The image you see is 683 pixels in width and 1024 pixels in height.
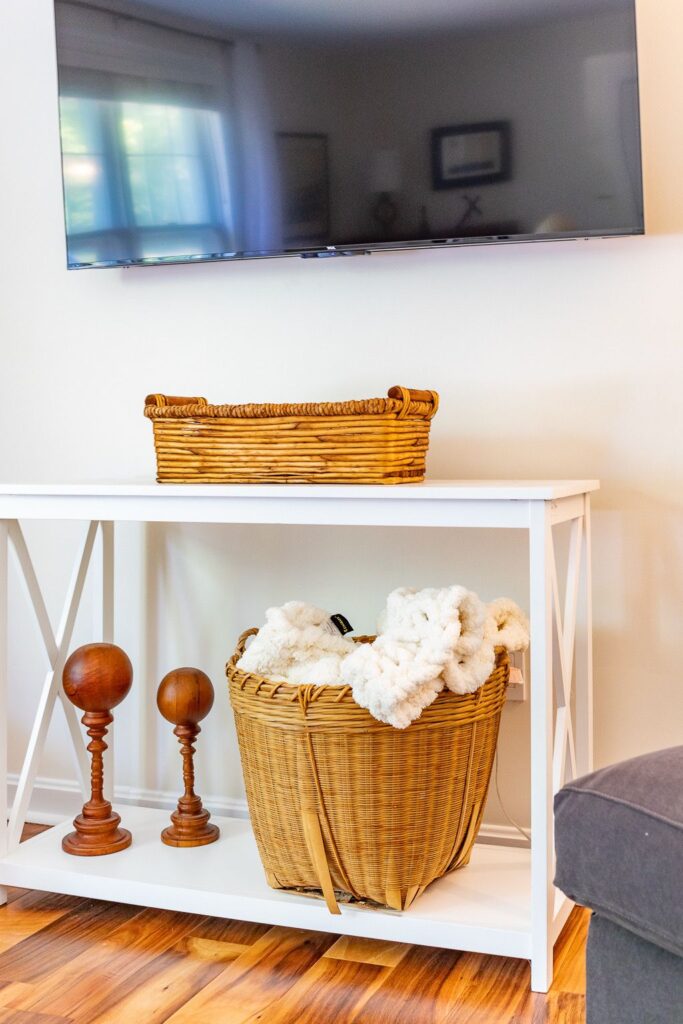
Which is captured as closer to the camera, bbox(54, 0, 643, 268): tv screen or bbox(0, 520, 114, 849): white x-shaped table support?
bbox(54, 0, 643, 268): tv screen

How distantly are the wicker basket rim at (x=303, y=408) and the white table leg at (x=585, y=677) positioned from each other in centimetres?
35

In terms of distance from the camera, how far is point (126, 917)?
1778 mm

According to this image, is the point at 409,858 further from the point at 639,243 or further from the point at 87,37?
the point at 87,37

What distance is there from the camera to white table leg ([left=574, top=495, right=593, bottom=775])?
181 centimetres

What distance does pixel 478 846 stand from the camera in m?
1.88

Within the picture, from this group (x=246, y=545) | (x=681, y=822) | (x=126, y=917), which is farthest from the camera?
(x=246, y=545)

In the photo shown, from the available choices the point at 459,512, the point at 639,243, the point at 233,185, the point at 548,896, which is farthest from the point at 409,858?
the point at 233,185

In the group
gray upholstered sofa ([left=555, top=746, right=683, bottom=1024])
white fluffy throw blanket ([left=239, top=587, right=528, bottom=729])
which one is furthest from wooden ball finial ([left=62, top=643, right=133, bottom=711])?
gray upholstered sofa ([left=555, top=746, right=683, bottom=1024])

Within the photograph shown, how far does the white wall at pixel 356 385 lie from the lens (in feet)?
6.01

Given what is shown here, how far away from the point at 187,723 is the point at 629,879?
105 centimetres

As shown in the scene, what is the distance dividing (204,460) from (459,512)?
43 centimetres

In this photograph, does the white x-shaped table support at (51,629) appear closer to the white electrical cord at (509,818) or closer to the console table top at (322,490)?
the console table top at (322,490)

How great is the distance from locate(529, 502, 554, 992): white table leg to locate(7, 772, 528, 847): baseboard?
752mm

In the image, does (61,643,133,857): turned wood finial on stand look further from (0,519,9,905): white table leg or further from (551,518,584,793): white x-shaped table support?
(551,518,584,793): white x-shaped table support
